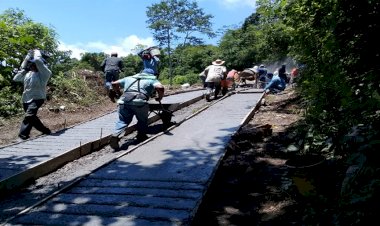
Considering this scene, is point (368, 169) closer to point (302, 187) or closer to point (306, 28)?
point (302, 187)

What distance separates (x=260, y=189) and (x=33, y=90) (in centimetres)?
538

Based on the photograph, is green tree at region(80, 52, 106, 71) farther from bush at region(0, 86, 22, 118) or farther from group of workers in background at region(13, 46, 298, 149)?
group of workers in background at region(13, 46, 298, 149)

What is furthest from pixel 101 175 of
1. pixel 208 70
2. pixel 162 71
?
pixel 162 71

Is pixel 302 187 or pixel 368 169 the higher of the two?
pixel 368 169

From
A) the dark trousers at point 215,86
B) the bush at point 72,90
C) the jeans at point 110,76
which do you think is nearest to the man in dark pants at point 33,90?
the bush at point 72,90

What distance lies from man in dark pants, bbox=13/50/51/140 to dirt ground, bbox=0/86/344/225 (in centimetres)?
53

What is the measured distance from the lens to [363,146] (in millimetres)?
2533

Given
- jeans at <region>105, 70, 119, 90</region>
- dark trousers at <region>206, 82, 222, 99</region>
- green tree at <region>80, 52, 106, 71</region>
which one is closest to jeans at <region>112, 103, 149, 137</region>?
jeans at <region>105, 70, 119, 90</region>

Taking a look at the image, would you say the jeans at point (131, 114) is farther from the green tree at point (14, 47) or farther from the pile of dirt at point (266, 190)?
the green tree at point (14, 47)

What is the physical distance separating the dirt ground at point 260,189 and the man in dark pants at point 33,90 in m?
0.53

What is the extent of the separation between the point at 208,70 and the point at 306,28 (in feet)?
25.6

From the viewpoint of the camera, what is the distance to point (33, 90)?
798 cm

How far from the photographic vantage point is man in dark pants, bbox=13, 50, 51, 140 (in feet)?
25.8

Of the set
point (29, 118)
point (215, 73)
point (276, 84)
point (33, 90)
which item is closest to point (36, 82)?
point (33, 90)
